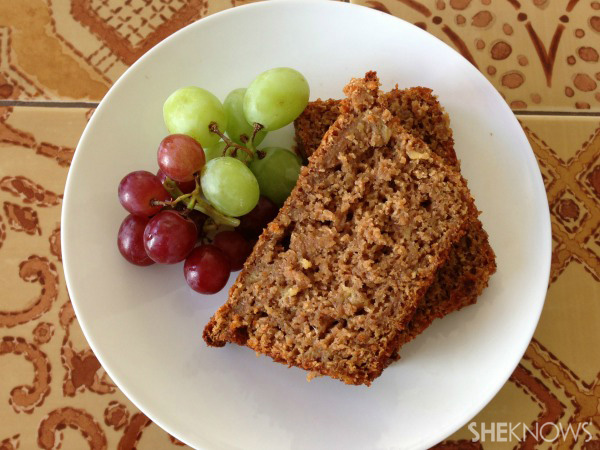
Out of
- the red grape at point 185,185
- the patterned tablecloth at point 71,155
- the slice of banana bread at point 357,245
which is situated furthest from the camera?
the patterned tablecloth at point 71,155

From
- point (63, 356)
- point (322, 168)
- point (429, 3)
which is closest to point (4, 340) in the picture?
point (63, 356)

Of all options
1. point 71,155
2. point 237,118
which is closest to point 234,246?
point 237,118

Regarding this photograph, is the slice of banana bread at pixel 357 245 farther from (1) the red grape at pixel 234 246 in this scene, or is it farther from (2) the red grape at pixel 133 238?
(2) the red grape at pixel 133 238

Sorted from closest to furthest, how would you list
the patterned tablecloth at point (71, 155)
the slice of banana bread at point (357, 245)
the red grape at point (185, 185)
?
the slice of banana bread at point (357, 245), the red grape at point (185, 185), the patterned tablecloth at point (71, 155)

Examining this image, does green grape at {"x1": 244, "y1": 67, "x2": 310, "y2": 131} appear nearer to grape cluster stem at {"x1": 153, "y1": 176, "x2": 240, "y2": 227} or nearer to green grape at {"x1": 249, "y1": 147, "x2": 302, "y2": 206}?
green grape at {"x1": 249, "y1": 147, "x2": 302, "y2": 206}

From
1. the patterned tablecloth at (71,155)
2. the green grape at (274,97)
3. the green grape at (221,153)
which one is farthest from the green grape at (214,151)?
the patterned tablecloth at (71,155)

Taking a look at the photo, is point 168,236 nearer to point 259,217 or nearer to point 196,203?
point 196,203

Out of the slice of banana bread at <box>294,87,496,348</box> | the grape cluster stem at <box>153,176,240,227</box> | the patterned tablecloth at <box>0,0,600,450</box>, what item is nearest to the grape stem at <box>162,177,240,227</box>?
the grape cluster stem at <box>153,176,240,227</box>
